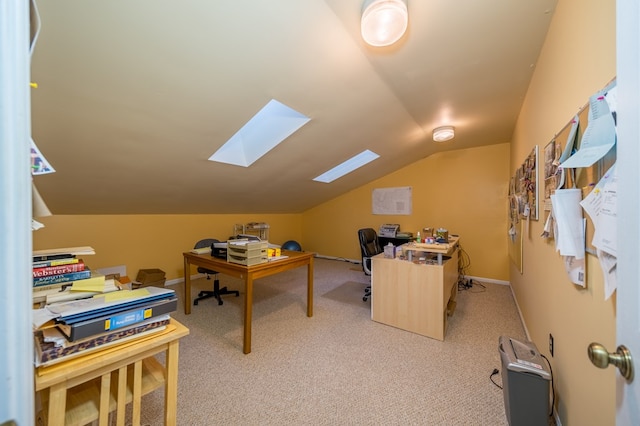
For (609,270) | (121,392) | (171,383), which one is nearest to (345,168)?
(609,270)

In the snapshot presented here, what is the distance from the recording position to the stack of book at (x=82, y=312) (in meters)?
0.78

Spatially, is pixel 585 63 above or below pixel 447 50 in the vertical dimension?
below

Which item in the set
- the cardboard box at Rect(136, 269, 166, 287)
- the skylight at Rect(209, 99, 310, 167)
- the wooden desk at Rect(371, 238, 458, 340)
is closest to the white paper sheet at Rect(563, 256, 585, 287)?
the wooden desk at Rect(371, 238, 458, 340)

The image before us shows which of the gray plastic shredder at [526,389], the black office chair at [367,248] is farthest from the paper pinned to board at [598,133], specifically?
the black office chair at [367,248]

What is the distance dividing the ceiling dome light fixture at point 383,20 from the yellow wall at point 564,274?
2.56 ft

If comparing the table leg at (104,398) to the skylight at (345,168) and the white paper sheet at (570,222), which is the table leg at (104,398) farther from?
the skylight at (345,168)

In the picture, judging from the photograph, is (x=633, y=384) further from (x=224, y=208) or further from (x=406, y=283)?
(x=224, y=208)

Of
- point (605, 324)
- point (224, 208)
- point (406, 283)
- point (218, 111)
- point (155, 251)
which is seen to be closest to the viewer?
point (605, 324)

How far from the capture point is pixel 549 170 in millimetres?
1499

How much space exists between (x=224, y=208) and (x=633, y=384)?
446 cm

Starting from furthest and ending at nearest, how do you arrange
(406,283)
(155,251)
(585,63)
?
(155,251), (406,283), (585,63)

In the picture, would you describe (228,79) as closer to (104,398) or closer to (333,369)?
(104,398)

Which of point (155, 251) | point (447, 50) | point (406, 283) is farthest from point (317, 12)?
point (155, 251)

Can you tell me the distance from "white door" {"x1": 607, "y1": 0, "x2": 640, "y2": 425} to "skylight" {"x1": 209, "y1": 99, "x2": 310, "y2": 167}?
2.09 m
